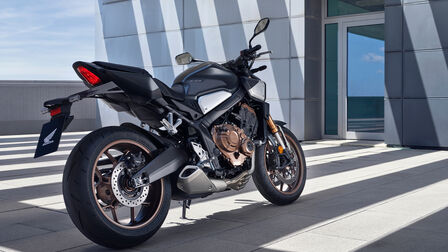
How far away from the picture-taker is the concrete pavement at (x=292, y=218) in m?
3.69

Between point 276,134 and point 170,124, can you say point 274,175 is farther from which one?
point 170,124

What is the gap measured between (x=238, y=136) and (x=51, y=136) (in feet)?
5.04

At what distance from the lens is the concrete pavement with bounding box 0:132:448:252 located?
369 cm

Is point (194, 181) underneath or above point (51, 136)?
underneath

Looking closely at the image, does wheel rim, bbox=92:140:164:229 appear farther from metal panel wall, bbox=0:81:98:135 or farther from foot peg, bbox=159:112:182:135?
metal panel wall, bbox=0:81:98:135

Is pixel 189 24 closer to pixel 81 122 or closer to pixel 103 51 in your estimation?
pixel 103 51

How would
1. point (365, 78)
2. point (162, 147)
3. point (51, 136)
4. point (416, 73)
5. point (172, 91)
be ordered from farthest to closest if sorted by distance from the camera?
point (365, 78), point (416, 73), point (172, 91), point (162, 147), point (51, 136)

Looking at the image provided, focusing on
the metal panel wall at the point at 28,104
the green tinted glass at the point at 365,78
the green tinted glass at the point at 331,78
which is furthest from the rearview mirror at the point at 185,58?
the metal panel wall at the point at 28,104

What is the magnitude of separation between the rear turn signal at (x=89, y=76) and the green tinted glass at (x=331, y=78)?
33.1 feet

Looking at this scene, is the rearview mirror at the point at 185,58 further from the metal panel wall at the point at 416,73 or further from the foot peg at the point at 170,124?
the metal panel wall at the point at 416,73

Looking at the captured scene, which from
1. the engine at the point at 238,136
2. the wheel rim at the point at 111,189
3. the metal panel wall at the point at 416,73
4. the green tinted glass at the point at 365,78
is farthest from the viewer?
the green tinted glass at the point at 365,78

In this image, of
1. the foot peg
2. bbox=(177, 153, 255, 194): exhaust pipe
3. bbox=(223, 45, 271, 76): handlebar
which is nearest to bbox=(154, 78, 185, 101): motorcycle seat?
the foot peg

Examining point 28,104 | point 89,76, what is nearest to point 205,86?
point 89,76

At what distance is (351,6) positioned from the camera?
1278 cm
